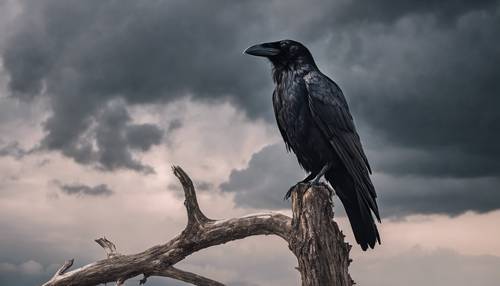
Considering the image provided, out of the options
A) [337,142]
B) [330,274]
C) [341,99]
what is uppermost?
[341,99]

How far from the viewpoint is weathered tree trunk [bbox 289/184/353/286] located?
5414mm

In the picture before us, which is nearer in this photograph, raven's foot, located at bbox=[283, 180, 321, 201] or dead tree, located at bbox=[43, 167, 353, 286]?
dead tree, located at bbox=[43, 167, 353, 286]

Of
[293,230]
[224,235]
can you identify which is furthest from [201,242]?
[293,230]

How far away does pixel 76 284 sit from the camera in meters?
6.75

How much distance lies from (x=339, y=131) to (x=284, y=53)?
4.47 ft

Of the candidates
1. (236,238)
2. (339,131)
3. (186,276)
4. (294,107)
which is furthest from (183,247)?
(339,131)

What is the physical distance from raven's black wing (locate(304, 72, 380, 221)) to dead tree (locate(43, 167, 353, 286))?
0.93m

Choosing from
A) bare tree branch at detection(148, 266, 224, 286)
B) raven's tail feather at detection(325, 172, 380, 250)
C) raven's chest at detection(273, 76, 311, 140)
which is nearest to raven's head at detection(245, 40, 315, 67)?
raven's chest at detection(273, 76, 311, 140)

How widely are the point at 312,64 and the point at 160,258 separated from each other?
128 inches

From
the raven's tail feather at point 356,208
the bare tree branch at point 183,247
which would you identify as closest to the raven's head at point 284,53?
the raven's tail feather at point 356,208

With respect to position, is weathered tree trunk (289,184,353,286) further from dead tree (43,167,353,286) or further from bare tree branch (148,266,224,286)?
bare tree branch (148,266,224,286)

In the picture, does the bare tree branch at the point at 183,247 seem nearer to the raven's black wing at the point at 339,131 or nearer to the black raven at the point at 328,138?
the black raven at the point at 328,138

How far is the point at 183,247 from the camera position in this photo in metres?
6.34

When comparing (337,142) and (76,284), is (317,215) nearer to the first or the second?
(337,142)
